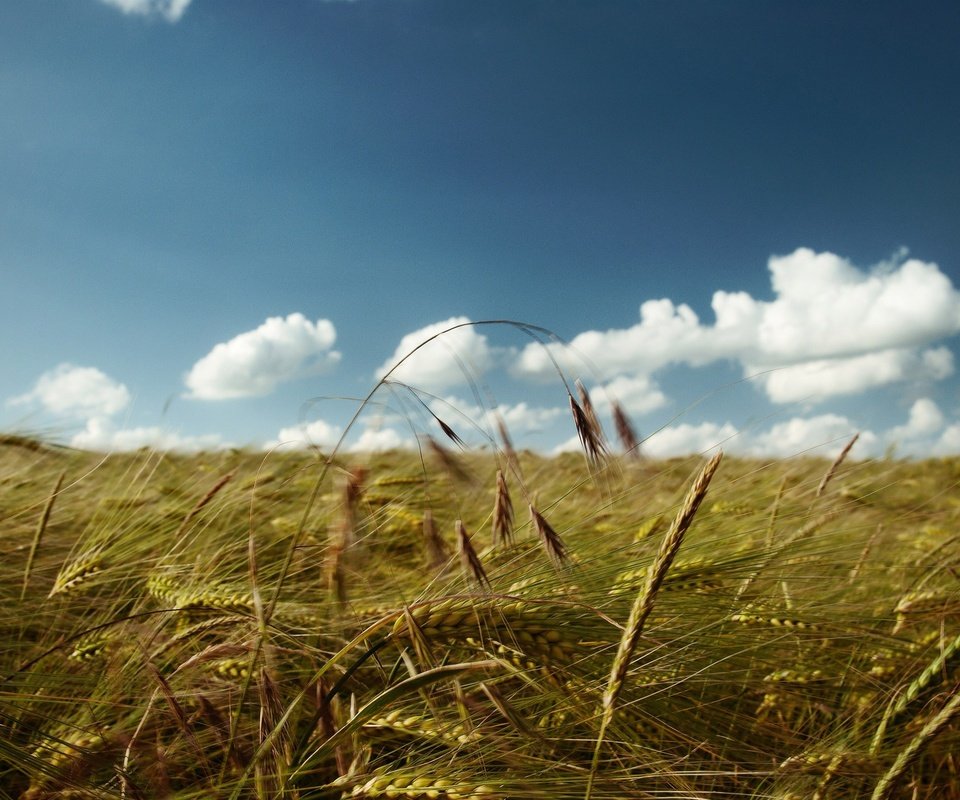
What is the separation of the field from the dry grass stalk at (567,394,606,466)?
0.01 m

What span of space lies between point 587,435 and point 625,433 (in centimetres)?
26

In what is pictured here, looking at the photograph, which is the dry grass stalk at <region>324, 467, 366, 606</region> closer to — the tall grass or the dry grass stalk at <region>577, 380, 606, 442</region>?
the tall grass

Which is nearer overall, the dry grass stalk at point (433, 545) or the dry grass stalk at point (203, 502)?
the dry grass stalk at point (433, 545)

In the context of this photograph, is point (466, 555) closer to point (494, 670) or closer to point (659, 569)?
point (659, 569)

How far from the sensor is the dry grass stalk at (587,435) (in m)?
1.09

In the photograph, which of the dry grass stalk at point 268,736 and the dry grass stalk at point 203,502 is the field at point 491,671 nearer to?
the dry grass stalk at point 268,736

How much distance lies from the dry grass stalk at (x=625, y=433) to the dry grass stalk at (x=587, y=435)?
0.20 metres

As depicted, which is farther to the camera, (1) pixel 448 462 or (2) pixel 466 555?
(1) pixel 448 462

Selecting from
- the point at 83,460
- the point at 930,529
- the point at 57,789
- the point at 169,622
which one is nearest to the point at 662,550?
the point at 57,789

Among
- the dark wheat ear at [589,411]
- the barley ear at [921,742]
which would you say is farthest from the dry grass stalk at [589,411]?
the barley ear at [921,742]

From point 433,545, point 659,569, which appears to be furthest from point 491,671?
point 659,569

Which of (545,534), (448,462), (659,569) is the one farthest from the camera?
(448,462)

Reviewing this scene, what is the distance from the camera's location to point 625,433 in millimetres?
1332

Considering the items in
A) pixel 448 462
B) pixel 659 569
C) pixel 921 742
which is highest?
pixel 448 462
